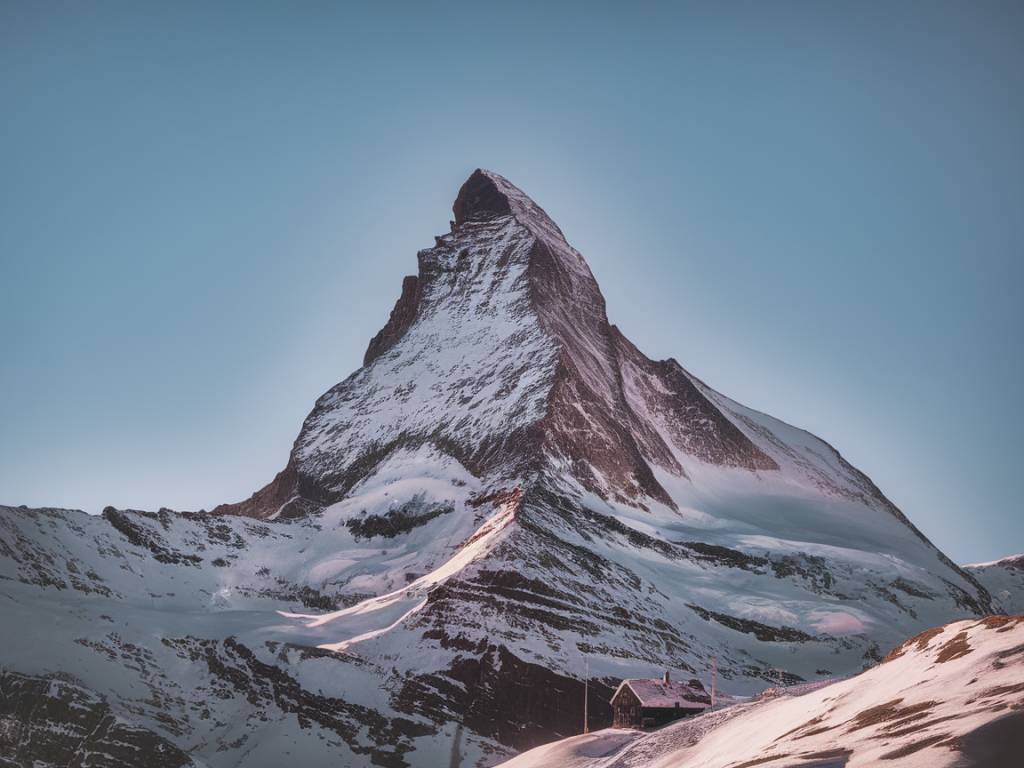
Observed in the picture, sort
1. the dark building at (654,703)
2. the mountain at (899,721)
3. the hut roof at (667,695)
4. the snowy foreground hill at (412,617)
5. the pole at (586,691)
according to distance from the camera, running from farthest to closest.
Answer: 1. the pole at (586,691)
2. the snowy foreground hill at (412,617)
3. the hut roof at (667,695)
4. the dark building at (654,703)
5. the mountain at (899,721)

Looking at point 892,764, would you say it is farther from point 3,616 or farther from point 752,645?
point 752,645

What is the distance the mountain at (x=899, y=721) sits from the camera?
26.6 meters

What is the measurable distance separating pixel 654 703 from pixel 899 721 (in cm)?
4867

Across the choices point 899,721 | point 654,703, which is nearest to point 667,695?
point 654,703

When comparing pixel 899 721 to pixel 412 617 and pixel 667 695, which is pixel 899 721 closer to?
pixel 667 695

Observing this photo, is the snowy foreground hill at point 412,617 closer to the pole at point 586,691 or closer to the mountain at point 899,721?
the pole at point 586,691

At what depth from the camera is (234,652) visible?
12300 centimetres

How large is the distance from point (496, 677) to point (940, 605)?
102898 mm

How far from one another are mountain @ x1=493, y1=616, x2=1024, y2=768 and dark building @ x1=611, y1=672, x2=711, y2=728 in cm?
1872

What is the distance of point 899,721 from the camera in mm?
Result: 33688

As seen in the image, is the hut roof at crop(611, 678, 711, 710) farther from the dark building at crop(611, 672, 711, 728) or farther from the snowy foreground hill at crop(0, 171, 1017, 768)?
the snowy foreground hill at crop(0, 171, 1017, 768)

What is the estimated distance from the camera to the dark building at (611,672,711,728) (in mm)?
80062

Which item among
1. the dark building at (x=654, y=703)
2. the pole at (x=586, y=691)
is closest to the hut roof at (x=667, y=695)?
the dark building at (x=654, y=703)

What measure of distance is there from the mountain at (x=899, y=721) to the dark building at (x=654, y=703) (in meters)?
18.7
